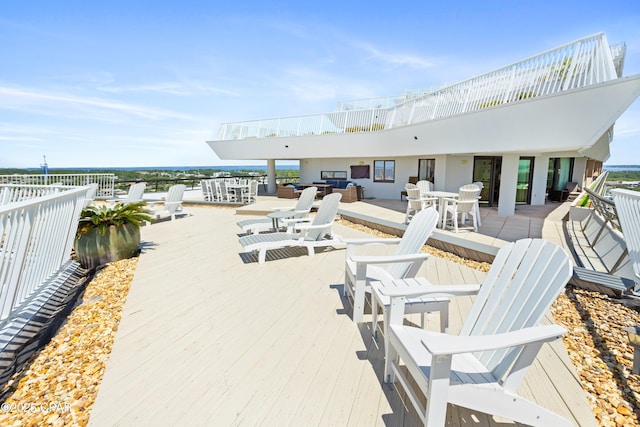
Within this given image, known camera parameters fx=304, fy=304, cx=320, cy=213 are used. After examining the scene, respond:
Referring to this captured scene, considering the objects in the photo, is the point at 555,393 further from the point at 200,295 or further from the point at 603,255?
the point at 603,255

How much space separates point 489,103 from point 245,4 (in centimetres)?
785

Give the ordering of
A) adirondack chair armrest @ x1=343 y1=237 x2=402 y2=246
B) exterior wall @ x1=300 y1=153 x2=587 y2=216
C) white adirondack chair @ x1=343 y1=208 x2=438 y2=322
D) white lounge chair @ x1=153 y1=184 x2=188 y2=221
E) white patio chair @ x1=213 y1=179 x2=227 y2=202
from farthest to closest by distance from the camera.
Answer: white patio chair @ x1=213 y1=179 x2=227 y2=202
exterior wall @ x1=300 y1=153 x2=587 y2=216
white lounge chair @ x1=153 y1=184 x2=188 y2=221
adirondack chair armrest @ x1=343 y1=237 x2=402 y2=246
white adirondack chair @ x1=343 y1=208 x2=438 y2=322

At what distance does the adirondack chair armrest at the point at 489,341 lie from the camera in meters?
1.30

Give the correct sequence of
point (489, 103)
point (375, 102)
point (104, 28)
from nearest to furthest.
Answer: point (489, 103)
point (104, 28)
point (375, 102)

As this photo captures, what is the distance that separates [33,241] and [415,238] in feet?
12.1

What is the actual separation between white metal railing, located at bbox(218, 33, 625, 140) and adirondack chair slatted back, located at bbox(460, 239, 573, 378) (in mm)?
4909

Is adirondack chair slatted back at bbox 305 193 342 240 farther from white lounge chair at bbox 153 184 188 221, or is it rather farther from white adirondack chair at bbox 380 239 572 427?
white lounge chair at bbox 153 184 188 221

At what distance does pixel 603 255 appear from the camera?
478cm

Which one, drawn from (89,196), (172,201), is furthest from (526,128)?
(89,196)

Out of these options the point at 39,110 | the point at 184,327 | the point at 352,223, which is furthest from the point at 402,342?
the point at 39,110

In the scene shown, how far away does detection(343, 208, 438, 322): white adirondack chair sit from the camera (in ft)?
9.14

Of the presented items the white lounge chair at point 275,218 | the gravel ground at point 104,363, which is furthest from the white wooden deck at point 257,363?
the white lounge chair at point 275,218

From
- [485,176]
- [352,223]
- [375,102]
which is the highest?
[375,102]

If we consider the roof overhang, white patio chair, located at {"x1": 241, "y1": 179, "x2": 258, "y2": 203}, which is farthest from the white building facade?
white patio chair, located at {"x1": 241, "y1": 179, "x2": 258, "y2": 203}
